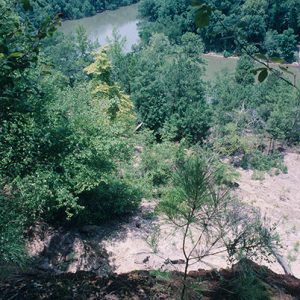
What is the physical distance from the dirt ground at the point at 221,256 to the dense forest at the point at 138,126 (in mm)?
680

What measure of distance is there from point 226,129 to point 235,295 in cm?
1571

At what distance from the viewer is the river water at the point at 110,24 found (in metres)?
42.6

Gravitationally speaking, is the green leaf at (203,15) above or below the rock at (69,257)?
above

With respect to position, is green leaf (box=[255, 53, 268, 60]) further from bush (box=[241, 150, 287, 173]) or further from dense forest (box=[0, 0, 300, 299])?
bush (box=[241, 150, 287, 173])

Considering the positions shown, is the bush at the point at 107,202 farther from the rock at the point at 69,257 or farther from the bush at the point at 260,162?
the bush at the point at 260,162

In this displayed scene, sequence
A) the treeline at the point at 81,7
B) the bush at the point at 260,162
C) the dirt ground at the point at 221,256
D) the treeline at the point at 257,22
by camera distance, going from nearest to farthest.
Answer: the dirt ground at the point at 221,256
the bush at the point at 260,162
the treeline at the point at 257,22
the treeline at the point at 81,7

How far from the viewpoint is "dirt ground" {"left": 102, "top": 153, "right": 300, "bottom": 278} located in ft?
28.8

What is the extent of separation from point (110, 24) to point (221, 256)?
45551 mm

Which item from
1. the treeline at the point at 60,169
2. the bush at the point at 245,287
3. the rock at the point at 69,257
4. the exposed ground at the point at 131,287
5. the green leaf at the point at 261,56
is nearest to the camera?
the green leaf at the point at 261,56

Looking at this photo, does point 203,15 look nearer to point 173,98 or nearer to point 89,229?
point 89,229

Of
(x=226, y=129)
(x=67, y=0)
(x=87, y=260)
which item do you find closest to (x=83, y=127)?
(x=87, y=260)

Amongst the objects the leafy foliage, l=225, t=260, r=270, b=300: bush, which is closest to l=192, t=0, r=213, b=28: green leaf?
l=225, t=260, r=270, b=300: bush

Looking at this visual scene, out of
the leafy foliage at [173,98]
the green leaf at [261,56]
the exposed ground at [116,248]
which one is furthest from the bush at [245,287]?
the leafy foliage at [173,98]

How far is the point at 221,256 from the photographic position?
236 inches
